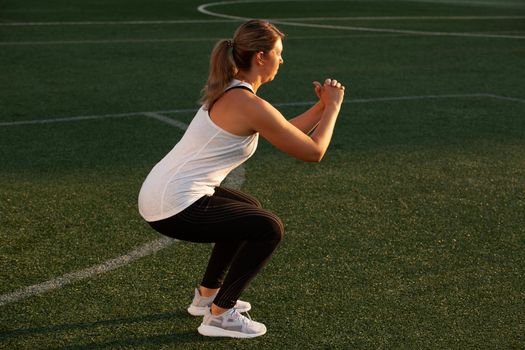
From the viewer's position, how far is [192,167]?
408 centimetres

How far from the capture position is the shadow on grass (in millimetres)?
4070

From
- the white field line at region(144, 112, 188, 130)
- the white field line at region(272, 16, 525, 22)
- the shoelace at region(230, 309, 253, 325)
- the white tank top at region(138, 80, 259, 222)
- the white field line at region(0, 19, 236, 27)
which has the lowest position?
the white field line at region(0, 19, 236, 27)

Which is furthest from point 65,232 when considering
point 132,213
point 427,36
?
point 427,36

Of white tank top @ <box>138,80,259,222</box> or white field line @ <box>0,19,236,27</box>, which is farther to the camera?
white field line @ <box>0,19,236,27</box>

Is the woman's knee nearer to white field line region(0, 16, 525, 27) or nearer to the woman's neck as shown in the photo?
the woman's neck

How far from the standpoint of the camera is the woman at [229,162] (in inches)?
159

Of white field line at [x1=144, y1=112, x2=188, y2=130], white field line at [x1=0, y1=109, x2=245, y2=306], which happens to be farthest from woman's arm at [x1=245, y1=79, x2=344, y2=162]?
white field line at [x1=144, y1=112, x2=188, y2=130]

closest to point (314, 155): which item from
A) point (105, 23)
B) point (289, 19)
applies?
point (105, 23)

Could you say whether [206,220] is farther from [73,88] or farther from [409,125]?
[73,88]

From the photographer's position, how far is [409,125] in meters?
8.75

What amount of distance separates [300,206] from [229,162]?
6.84 feet

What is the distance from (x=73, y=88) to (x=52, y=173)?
364 cm

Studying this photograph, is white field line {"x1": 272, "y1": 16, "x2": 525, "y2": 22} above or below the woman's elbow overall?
below

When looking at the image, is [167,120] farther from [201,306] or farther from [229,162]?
[229,162]
